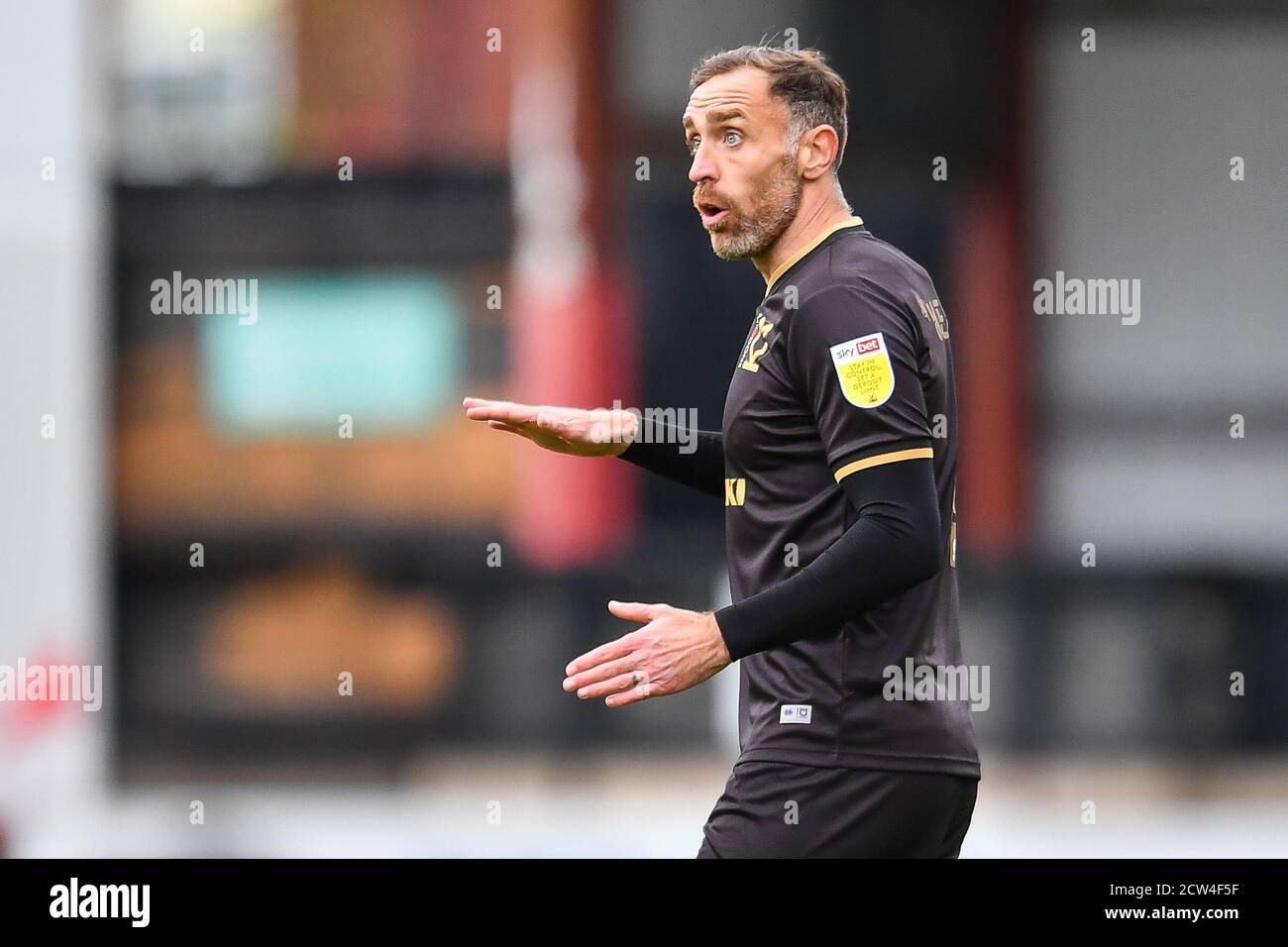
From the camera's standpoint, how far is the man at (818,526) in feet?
10.6

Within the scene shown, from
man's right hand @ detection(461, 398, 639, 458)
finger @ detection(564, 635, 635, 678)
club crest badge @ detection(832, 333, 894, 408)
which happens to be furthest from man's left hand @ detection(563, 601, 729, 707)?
man's right hand @ detection(461, 398, 639, 458)

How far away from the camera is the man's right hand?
3.83 metres

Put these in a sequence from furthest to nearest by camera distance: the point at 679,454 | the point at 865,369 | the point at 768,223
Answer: the point at 679,454, the point at 768,223, the point at 865,369

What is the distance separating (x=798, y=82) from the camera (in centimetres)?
367

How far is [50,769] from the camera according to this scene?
10.9 m

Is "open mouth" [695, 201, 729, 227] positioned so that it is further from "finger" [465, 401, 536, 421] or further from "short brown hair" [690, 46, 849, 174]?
"finger" [465, 401, 536, 421]

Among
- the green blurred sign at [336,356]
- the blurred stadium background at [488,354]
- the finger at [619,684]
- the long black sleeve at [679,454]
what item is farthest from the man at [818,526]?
the green blurred sign at [336,356]

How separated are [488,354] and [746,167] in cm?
845

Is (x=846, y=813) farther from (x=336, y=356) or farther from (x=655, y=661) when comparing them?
(x=336, y=356)

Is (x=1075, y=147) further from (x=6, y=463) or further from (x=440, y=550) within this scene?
(x=6, y=463)

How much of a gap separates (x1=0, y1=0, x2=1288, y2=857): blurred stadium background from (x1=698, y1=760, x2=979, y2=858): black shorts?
25.9 ft

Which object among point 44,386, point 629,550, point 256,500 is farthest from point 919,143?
point 44,386

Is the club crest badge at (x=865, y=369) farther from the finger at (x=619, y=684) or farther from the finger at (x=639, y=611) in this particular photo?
the finger at (x=619, y=684)

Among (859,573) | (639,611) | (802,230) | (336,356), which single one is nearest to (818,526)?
(859,573)
